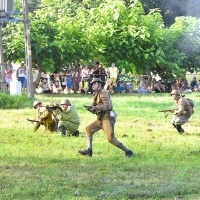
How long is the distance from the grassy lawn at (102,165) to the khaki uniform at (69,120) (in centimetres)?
27

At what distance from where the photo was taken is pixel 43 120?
16891 millimetres

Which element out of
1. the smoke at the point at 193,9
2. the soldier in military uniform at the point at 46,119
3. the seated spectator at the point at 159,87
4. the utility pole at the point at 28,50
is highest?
the smoke at the point at 193,9

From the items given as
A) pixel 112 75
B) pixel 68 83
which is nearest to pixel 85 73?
pixel 68 83

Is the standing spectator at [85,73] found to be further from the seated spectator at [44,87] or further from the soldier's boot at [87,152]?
the soldier's boot at [87,152]

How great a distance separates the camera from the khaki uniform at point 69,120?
16094 mm

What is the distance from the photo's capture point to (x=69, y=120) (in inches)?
634

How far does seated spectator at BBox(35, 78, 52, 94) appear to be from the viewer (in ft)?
107

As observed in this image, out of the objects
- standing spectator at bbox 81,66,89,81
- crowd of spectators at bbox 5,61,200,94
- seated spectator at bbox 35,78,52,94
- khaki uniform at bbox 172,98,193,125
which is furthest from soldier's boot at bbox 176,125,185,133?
standing spectator at bbox 81,66,89,81

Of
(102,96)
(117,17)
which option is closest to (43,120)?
(102,96)

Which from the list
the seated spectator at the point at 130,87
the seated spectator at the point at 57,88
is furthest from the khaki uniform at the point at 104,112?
the seated spectator at the point at 130,87

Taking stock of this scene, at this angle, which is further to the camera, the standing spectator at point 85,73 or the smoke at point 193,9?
the smoke at point 193,9

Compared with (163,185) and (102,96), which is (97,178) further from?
(102,96)

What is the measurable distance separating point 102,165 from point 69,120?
4077mm

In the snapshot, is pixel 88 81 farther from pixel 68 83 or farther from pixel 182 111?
pixel 182 111
